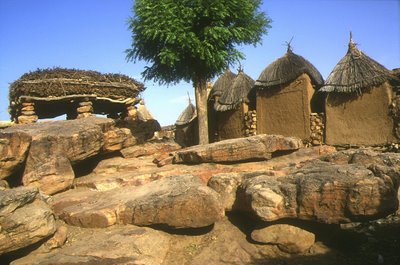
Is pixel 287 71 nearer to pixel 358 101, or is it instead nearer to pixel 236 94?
pixel 236 94

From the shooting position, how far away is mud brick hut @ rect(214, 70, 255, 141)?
12.6 m

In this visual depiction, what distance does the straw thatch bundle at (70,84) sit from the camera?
9422mm

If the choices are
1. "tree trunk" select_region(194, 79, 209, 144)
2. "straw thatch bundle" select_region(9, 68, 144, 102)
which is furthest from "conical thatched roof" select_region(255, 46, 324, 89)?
"straw thatch bundle" select_region(9, 68, 144, 102)

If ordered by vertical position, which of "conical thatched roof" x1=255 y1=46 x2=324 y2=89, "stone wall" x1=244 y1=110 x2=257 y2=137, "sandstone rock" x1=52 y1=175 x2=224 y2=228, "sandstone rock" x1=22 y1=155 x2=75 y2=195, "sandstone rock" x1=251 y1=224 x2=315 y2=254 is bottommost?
"sandstone rock" x1=251 y1=224 x2=315 y2=254

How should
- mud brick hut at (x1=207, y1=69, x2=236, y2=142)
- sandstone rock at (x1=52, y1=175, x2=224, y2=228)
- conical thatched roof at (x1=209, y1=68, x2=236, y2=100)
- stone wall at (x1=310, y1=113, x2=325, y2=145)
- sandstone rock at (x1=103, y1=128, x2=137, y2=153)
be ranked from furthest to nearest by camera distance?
conical thatched roof at (x1=209, y1=68, x2=236, y2=100)
mud brick hut at (x1=207, y1=69, x2=236, y2=142)
stone wall at (x1=310, y1=113, x2=325, y2=145)
sandstone rock at (x1=103, y1=128, x2=137, y2=153)
sandstone rock at (x1=52, y1=175, x2=224, y2=228)

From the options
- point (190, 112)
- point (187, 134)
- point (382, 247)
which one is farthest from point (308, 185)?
point (190, 112)

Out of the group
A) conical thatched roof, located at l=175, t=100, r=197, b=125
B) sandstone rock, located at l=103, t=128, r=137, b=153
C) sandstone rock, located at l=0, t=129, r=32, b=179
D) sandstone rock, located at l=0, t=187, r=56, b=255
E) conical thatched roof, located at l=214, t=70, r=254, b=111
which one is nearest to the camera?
sandstone rock, located at l=0, t=187, r=56, b=255

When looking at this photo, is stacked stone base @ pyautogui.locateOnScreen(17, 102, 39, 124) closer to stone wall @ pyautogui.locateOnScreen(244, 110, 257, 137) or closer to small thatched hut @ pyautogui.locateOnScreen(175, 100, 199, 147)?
small thatched hut @ pyautogui.locateOnScreen(175, 100, 199, 147)

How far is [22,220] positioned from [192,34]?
7.27 metres

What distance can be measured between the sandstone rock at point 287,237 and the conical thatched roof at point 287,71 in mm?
6299

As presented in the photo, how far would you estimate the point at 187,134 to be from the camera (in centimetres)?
1722

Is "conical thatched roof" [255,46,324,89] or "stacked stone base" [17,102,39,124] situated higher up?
"conical thatched roof" [255,46,324,89]

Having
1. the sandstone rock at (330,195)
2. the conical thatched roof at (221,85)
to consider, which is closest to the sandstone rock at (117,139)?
the sandstone rock at (330,195)

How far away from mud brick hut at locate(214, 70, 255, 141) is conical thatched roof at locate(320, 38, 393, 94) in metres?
3.21
